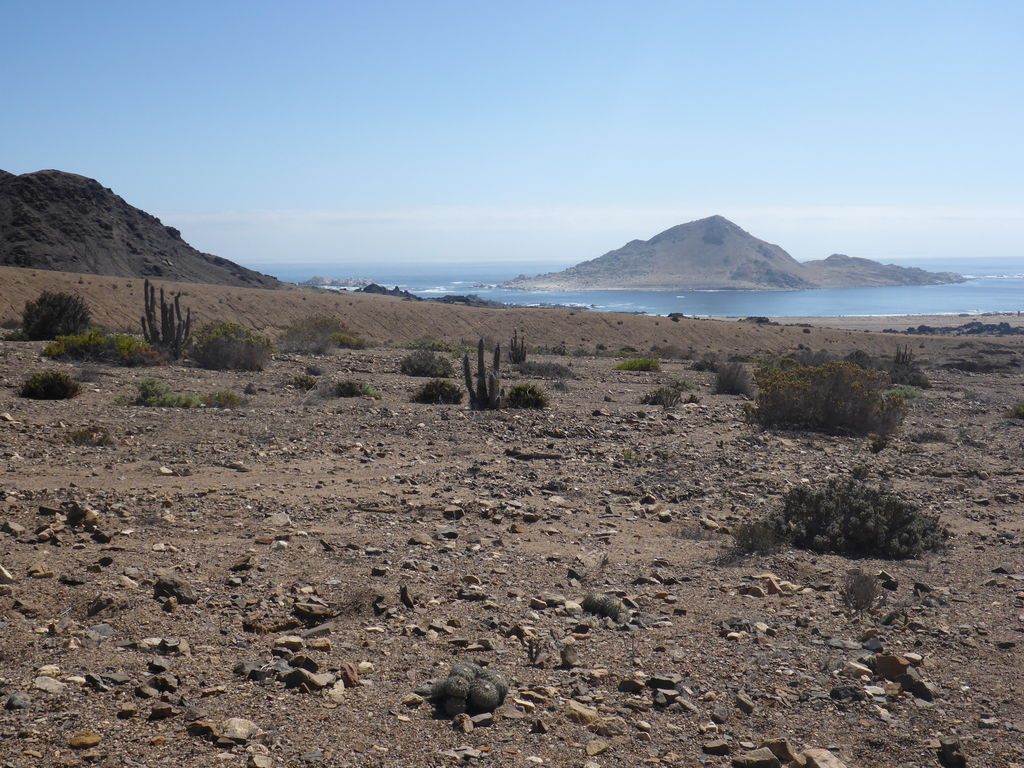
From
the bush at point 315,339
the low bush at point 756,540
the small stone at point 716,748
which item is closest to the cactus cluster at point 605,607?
the small stone at point 716,748

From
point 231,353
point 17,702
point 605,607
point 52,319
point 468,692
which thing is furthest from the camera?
point 52,319

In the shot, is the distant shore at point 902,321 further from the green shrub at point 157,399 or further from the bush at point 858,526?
the bush at point 858,526

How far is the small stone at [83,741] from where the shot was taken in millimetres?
4098

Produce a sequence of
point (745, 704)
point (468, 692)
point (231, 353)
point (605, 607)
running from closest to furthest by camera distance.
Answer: point (468, 692) < point (745, 704) < point (605, 607) < point (231, 353)

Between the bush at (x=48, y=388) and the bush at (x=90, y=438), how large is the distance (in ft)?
11.2

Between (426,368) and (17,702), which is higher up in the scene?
(426,368)

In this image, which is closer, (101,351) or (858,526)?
(858,526)

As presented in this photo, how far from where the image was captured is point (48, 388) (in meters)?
14.3

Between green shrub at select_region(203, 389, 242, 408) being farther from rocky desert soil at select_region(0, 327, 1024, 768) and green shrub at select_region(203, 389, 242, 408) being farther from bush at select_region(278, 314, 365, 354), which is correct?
bush at select_region(278, 314, 365, 354)

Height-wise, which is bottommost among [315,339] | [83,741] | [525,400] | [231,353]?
[83,741]

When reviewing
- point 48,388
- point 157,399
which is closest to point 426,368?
point 157,399

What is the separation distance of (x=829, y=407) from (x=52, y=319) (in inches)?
863

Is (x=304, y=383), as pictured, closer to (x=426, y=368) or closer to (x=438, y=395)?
(x=438, y=395)

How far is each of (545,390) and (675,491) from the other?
32.8 feet
